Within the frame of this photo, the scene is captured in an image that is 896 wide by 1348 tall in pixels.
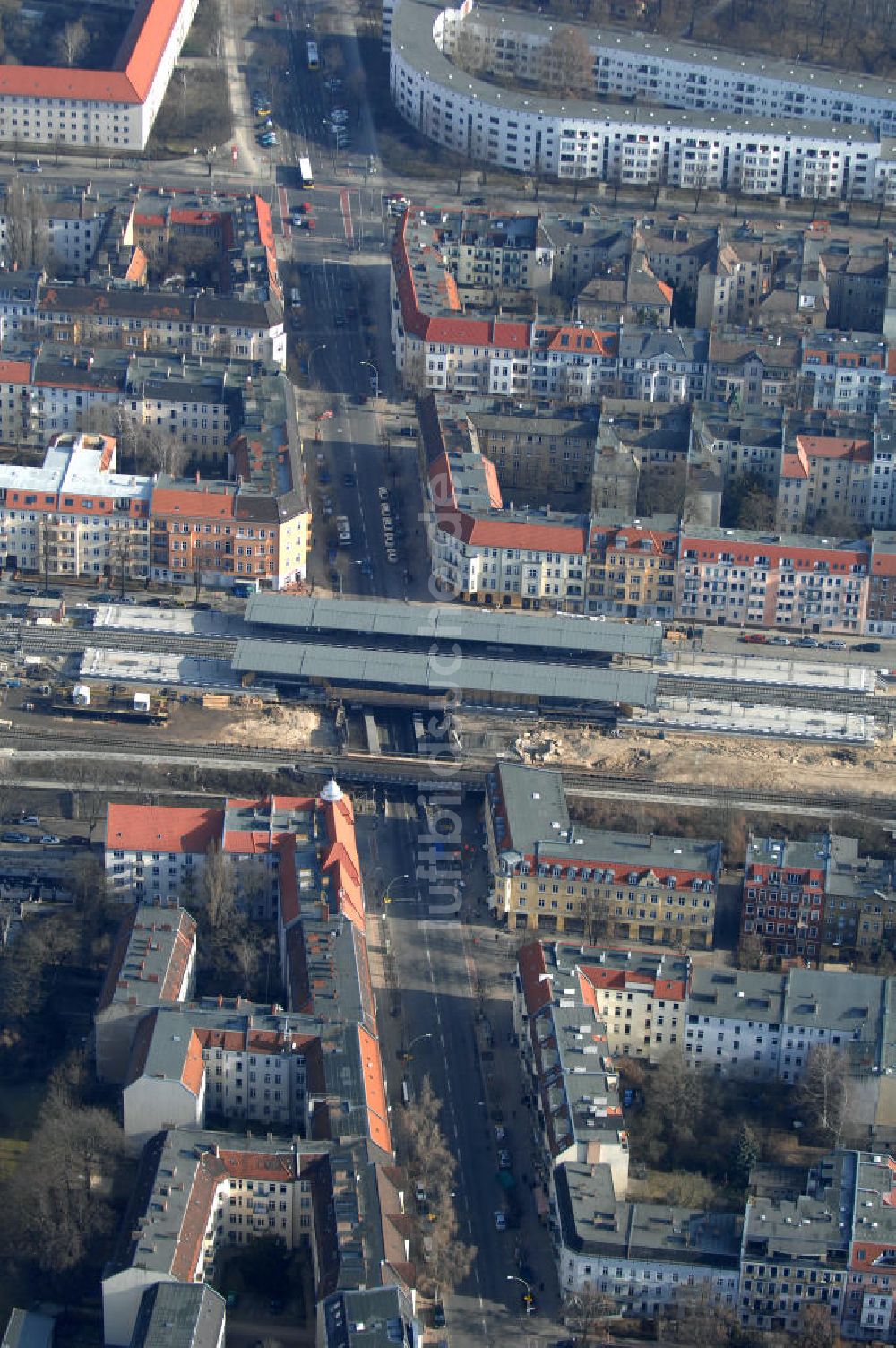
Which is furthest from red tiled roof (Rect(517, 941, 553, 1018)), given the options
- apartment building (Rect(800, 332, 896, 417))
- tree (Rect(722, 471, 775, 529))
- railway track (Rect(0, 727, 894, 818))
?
apartment building (Rect(800, 332, 896, 417))

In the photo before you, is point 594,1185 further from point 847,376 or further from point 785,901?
point 847,376

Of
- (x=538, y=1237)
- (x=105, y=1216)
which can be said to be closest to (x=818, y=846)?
(x=538, y=1237)

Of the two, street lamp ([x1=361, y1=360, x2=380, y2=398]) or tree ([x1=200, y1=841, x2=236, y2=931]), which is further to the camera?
street lamp ([x1=361, y1=360, x2=380, y2=398])

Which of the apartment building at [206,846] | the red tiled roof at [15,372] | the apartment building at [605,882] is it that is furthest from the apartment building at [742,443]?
the apartment building at [206,846]

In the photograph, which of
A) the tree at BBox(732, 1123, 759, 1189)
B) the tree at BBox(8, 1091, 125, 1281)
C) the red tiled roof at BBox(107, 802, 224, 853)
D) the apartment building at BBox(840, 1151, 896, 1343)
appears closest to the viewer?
the apartment building at BBox(840, 1151, 896, 1343)

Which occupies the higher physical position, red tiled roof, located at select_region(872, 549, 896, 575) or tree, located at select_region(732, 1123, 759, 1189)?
red tiled roof, located at select_region(872, 549, 896, 575)

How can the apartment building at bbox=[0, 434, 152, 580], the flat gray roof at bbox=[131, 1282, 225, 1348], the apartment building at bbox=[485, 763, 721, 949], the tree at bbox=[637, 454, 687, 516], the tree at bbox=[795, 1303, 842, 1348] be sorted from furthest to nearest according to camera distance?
the tree at bbox=[637, 454, 687, 516]
the apartment building at bbox=[0, 434, 152, 580]
the apartment building at bbox=[485, 763, 721, 949]
the tree at bbox=[795, 1303, 842, 1348]
the flat gray roof at bbox=[131, 1282, 225, 1348]

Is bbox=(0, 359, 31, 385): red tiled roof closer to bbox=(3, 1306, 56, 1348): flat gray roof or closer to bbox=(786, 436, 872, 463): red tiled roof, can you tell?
bbox=(786, 436, 872, 463): red tiled roof

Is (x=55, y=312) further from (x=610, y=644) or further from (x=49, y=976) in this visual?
(x=49, y=976)
